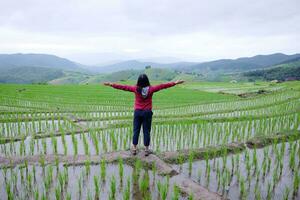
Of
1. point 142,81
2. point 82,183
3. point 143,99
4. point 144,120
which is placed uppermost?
point 142,81

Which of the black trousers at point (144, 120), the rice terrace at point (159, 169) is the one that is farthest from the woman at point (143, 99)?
the rice terrace at point (159, 169)

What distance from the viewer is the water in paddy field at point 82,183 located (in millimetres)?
3717

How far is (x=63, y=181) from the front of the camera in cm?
409

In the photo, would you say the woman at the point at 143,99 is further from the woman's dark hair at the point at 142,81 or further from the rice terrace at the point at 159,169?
the rice terrace at the point at 159,169

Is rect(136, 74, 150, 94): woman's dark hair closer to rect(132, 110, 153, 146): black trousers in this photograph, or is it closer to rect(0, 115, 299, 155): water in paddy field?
rect(132, 110, 153, 146): black trousers

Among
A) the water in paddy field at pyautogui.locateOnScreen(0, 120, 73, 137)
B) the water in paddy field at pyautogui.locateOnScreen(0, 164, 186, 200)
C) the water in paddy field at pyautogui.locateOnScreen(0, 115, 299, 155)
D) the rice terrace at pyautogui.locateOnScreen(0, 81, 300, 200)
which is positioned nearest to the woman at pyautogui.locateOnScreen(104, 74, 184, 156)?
the rice terrace at pyautogui.locateOnScreen(0, 81, 300, 200)

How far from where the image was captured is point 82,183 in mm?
4086

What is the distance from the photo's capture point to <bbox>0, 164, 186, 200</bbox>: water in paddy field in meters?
3.72

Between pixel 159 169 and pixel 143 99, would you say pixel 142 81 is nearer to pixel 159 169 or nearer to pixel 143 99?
pixel 143 99

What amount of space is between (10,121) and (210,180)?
25.7ft

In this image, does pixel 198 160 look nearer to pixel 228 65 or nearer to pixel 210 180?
pixel 210 180

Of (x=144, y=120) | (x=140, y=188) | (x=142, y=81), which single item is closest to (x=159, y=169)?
(x=140, y=188)

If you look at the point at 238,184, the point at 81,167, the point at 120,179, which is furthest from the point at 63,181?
the point at 238,184

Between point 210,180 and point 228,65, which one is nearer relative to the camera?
point 210,180
